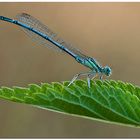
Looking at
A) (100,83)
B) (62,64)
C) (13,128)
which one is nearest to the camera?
(100,83)

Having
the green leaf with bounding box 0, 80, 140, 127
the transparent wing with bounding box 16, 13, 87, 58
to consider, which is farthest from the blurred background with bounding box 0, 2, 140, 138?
the green leaf with bounding box 0, 80, 140, 127

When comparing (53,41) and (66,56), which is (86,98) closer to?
→ (53,41)

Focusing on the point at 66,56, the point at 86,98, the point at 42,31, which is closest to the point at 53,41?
the point at 42,31

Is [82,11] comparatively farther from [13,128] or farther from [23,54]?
[13,128]

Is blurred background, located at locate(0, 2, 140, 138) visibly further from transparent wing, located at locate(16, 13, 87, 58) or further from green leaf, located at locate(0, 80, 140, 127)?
green leaf, located at locate(0, 80, 140, 127)

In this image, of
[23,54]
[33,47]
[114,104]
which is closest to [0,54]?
[23,54]

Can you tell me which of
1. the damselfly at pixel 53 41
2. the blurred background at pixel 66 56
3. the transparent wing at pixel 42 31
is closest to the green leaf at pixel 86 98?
the damselfly at pixel 53 41
